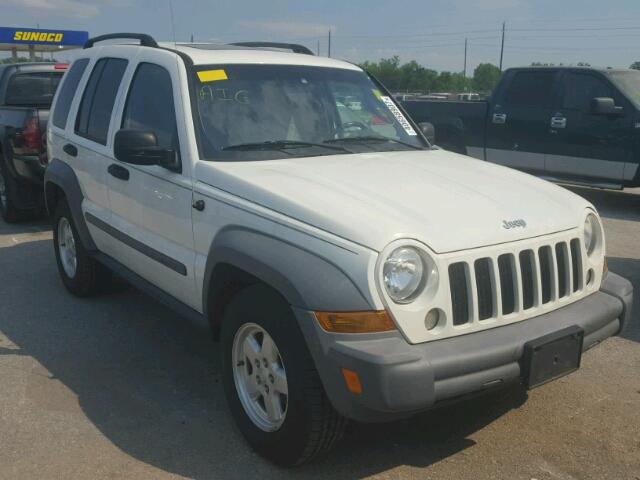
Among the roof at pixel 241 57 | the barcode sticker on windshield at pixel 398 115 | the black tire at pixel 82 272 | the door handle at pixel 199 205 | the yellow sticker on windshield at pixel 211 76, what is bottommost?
the black tire at pixel 82 272

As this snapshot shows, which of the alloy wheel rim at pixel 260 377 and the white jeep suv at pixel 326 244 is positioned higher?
the white jeep suv at pixel 326 244

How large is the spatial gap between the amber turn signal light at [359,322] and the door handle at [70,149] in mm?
3200

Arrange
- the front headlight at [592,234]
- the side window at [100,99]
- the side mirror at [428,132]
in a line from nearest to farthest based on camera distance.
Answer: the front headlight at [592,234]
the side window at [100,99]
the side mirror at [428,132]

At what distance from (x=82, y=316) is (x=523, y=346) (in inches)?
141

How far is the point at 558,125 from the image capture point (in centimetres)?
1019

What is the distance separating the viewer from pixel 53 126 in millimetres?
5879

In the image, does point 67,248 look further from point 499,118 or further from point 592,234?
point 499,118

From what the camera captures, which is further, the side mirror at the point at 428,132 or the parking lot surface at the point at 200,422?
the side mirror at the point at 428,132

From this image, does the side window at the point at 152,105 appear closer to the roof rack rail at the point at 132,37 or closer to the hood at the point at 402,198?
the roof rack rail at the point at 132,37

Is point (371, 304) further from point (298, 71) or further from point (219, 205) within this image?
point (298, 71)

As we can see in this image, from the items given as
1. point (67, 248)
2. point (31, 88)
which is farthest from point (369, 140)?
point (31, 88)

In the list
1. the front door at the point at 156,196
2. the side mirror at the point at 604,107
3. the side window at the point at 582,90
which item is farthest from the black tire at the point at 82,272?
the side window at the point at 582,90

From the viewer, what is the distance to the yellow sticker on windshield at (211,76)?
408 cm

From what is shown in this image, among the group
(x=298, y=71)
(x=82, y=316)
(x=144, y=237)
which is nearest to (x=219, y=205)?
(x=144, y=237)
